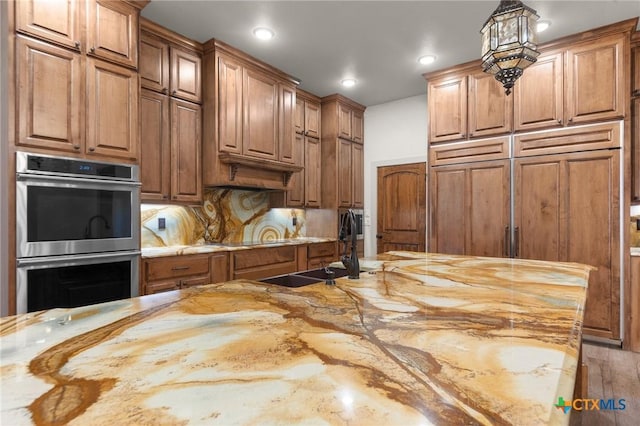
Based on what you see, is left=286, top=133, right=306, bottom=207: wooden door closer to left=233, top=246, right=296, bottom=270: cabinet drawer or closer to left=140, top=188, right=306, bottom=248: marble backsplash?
left=140, top=188, right=306, bottom=248: marble backsplash

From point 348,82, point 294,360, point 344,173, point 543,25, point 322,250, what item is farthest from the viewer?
point 344,173

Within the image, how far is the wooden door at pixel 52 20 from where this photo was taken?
2.07 meters

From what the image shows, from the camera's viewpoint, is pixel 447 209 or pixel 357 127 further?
pixel 357 127

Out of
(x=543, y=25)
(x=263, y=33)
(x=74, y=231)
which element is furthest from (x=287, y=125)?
Answer: (x=543, y=25)

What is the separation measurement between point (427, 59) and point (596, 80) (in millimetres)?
1486

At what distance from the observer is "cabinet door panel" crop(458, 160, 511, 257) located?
3.48 meters

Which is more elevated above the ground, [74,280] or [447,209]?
[447,209]

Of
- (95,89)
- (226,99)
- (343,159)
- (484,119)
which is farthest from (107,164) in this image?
(484,119)

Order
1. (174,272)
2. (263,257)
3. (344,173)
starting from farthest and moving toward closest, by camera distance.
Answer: (344,173)
(263,257)
(174,272)

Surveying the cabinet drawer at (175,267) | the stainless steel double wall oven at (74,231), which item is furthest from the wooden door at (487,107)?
the stainless steel double wall oven at (74,231)

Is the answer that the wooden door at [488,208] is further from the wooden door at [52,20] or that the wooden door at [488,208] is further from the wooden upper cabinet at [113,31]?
the wooden door at [52,20]

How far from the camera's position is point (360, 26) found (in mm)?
2975

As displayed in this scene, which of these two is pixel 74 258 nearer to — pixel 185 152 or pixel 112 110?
pixel 112 110

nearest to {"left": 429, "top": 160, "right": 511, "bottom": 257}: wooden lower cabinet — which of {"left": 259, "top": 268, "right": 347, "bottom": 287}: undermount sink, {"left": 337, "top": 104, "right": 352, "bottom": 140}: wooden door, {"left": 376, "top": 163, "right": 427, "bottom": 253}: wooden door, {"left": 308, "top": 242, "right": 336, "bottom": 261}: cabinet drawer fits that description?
{"left": 376, "top": 163, "right": 427, "bottom": 253}: wooden door
